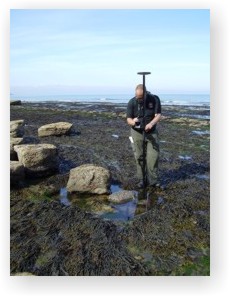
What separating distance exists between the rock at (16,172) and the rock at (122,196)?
6.02ft

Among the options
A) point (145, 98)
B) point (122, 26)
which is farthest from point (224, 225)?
point (122, 26)

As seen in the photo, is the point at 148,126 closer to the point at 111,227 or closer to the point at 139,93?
the point at 139,93

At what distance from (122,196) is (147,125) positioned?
4.36ft

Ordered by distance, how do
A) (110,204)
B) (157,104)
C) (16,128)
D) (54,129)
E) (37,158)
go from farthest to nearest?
1. (54,129)
2. (16,128)
3. (37,158)
4. (157,104)
5. (110,204)

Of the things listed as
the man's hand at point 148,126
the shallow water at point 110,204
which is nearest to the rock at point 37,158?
the shallow water at point 110,204

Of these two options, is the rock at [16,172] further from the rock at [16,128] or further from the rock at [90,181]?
the rock at [16,128]

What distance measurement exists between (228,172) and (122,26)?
115 inches

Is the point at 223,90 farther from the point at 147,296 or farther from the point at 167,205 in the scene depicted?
the point at 147,296

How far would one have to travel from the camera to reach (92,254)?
5051 millimetres

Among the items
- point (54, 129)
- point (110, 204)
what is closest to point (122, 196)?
point (110, 204)

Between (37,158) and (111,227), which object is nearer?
(111,227)

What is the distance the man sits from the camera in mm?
6551

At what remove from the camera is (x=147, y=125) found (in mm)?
6609

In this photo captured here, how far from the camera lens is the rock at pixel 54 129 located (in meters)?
12.4
